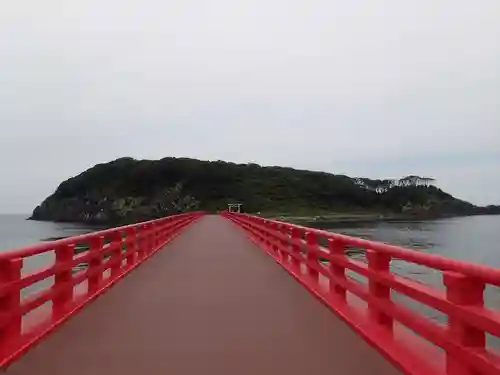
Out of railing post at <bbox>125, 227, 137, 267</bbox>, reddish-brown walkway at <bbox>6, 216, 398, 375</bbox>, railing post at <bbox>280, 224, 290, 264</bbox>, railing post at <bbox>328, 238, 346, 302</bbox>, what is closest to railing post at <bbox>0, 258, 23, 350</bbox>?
reddish-brown walkway at <bbox>6, 216, 398, 375</bbox>

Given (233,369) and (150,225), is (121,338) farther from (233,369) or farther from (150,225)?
(150,225)

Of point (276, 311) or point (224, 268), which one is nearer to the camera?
point (276, 311)

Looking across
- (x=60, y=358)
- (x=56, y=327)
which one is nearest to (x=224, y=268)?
(x=56, y=327)

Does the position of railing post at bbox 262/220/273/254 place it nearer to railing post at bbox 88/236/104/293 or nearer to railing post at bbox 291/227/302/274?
railing post at bbox 291/227/302/274

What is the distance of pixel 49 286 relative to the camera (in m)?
7.39

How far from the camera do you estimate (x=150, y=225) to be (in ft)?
59.6

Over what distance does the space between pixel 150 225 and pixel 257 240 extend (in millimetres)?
5825

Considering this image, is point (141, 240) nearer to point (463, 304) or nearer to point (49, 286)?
point (49, 286)

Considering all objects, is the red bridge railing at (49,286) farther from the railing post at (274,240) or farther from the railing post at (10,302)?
the railing post at (274,240)

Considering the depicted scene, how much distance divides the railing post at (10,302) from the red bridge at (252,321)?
0.03 ft

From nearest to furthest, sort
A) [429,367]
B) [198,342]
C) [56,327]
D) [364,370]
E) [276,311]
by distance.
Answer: [429,367]
[364,370]
[198,342]
[56,327]
[276,311]

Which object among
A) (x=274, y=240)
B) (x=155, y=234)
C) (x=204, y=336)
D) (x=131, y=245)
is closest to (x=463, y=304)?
(x=204, y=336)

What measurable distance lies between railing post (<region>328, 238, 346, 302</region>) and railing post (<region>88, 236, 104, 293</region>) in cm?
346

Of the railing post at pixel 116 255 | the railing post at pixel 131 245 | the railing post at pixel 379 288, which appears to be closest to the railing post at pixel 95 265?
the railing post at pixel 116 255
